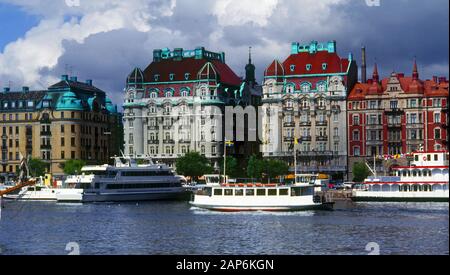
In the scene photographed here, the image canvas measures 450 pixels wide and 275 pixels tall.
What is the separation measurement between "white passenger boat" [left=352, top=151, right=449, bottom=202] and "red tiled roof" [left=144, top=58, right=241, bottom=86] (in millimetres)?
53567

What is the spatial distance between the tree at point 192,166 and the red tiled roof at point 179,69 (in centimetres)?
2145

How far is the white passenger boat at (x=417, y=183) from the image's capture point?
100m

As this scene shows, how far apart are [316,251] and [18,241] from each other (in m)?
20.1

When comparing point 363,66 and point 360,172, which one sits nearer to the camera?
point 360,172

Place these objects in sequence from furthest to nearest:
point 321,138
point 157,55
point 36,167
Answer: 1. point 157,55
2. point 36,167
3. point 321,138

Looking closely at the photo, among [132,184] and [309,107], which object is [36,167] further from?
[309,107]

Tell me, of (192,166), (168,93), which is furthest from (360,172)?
(168,93)

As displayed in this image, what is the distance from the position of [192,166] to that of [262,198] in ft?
153

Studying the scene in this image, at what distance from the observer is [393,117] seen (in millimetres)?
137125

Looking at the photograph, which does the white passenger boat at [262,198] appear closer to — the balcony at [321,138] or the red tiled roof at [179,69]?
the balcony at [321,138]

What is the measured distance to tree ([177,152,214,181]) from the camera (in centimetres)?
13438

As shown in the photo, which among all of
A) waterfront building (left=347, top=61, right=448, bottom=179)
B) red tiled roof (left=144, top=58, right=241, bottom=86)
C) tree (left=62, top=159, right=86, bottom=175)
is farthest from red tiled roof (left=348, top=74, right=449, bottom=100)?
tree (left=62, top=159, right=86, bottom=175)

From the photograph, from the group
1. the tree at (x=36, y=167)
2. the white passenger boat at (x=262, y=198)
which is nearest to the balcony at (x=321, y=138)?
the tree at (x=36, y=167)
